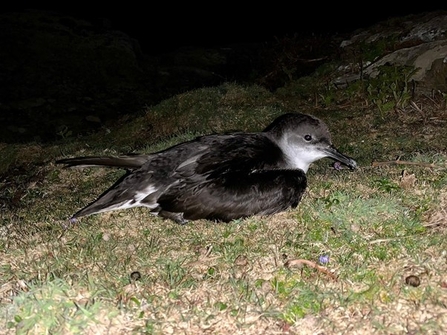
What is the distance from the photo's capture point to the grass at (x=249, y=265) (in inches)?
138

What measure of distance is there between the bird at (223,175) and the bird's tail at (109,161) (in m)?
0.01

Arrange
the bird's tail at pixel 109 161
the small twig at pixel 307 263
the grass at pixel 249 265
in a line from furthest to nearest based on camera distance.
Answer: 1. the bird's tail at pixel 109 161
2. the small twig at pixel 307 263
3. the grass at pixel 249 265

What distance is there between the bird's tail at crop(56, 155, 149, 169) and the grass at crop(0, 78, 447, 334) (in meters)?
0.49

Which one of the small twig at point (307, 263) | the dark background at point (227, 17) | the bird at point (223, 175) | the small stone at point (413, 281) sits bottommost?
the dark background at point (227, 17)

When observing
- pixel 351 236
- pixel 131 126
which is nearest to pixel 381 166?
pixel 351 236

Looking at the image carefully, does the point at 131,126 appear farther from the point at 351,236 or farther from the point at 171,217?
the point at 351,236

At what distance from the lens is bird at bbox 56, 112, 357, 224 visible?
16.0ft

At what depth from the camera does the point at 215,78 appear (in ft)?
55.1

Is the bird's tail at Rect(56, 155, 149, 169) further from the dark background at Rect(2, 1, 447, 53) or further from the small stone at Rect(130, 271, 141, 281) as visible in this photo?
the dark background at Rect(2, 1, 447, 53)

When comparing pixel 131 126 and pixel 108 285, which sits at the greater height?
pixel 108 285

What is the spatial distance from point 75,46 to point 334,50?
369 inches

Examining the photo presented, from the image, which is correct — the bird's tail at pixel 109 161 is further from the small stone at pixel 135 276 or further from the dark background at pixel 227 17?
the dark background at pixel 227 17

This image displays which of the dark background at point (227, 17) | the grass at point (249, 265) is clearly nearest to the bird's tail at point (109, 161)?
the grass at point (249, 265)

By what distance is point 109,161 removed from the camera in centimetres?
531
